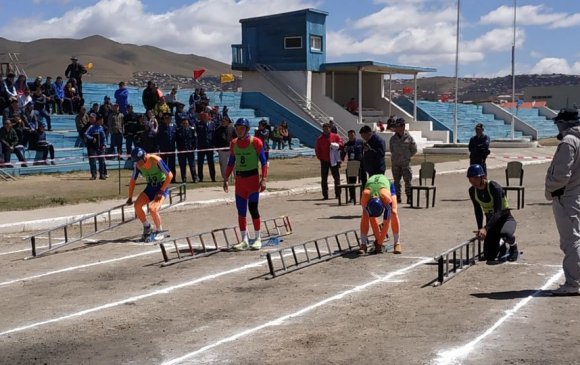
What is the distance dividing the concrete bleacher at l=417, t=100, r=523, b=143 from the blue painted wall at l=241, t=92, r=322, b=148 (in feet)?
51.3

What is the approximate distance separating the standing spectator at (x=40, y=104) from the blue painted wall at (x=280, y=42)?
2037cm

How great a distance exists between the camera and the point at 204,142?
2577 centimetres

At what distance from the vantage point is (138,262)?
12.1 m

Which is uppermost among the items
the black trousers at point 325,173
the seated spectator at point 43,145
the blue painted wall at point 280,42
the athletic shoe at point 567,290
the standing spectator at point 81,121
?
the blue painted wall at point 280,42

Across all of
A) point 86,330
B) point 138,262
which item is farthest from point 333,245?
point 86,330

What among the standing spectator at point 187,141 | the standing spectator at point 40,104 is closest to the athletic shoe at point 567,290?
the standing spectator at point 187,141

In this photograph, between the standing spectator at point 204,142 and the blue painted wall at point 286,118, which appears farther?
the blue painted wall at point 286,118

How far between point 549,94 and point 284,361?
10751 cm

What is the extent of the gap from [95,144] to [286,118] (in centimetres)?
1722

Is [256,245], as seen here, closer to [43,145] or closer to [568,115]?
[568,115]

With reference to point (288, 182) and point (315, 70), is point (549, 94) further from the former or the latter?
point (288, 182)

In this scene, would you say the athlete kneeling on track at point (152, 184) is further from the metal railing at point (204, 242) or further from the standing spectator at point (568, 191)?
the standing spectator at point (568, 191)

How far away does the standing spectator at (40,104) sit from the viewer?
2814 cm

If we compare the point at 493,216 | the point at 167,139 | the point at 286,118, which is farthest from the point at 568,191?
the point at 286,118
